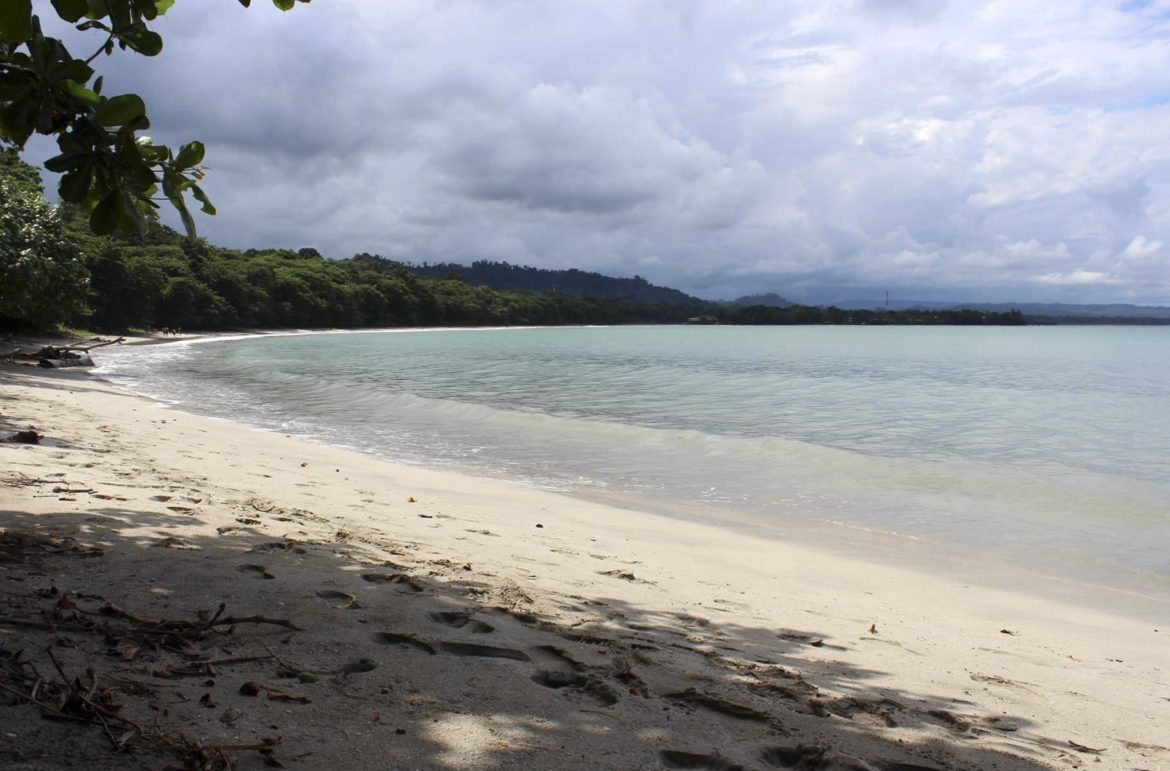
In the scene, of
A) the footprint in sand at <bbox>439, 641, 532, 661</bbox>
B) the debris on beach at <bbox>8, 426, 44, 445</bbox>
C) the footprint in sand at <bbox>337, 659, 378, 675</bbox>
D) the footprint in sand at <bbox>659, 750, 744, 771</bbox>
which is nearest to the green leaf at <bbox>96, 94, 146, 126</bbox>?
the footprint in sand at <bbox>337, 659, 378, 675</bbox>

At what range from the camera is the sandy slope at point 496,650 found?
2789mm

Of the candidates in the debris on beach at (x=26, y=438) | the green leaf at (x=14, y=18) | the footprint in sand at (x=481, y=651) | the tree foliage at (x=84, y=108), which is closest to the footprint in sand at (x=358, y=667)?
the footprint in sand at (x=481, y=651)

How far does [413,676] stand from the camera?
10.9ft

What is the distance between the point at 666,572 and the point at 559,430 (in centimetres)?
1127

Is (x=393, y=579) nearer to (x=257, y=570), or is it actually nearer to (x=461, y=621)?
(x=257, y=570)

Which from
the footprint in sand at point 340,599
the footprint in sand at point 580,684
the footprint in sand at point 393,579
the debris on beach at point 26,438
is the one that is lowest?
the footprint in sand at point 580,684

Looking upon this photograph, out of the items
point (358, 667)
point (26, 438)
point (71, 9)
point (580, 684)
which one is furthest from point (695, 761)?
point (26, 438)

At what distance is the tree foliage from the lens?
2.96m

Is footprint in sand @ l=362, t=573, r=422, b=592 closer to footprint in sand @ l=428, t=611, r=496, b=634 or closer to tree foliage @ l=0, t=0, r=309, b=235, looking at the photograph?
footprint in sand @ l=428, t=611, r=496, b=634

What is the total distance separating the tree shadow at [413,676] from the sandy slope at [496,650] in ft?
0.04

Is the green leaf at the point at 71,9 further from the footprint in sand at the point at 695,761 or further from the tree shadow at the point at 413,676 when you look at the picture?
the footprint in sand at the point at 695,761

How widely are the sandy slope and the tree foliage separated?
1.72 meters

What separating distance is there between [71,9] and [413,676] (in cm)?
285

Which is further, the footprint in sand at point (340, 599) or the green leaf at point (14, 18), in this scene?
the footprint in sand at point (340, 599)
